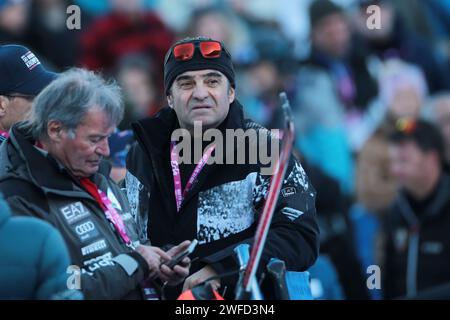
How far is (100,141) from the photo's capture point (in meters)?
6.12

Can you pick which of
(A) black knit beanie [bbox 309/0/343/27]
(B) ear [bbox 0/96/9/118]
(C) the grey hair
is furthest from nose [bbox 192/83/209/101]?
(A) black knit beanie [bbox 309/0/343/27]

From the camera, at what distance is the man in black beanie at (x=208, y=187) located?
255 inches

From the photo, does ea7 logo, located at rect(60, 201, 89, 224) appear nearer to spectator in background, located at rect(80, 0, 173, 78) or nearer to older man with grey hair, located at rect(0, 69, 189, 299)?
older man with grey hair, located at rect(0, 69, 189, 299)

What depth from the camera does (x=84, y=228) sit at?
233 inches

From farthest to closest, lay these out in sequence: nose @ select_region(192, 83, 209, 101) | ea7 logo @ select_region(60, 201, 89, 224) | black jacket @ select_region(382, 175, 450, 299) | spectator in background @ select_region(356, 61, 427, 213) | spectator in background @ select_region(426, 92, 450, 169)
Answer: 1. spectator in background @ select_region(426, 92, 450, 169)
2. spectator in background @ select_region(356, 61, 427, 213)
3. black jacket @ select_region(382, 175, 450, 299)
4. nose @ select_region(192, 83, 209, 101)
5. ea7 logo @ select_region(60, 201, 89, 224)

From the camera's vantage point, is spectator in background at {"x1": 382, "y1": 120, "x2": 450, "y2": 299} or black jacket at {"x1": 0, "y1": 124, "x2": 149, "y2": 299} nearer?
black jacket at {"x1": 0, "y1": 124, "x2": 149, "y2": 299}

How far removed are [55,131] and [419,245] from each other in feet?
14.7

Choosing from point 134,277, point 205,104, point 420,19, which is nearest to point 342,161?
point 420,19

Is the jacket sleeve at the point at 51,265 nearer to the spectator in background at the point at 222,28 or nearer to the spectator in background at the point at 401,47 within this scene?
the spectator in background at the point at 222,28

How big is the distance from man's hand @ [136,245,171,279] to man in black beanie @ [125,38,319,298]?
1.04 ft

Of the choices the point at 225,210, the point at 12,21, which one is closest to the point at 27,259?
the point at 225,210

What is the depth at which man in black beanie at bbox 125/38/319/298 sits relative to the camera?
6.48 meters
